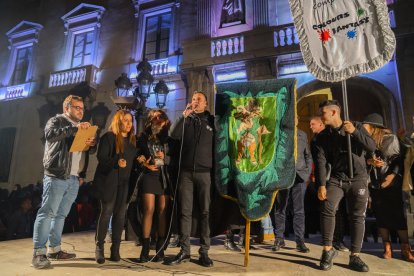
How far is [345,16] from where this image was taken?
3.71 metres

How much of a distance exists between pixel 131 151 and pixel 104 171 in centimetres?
39

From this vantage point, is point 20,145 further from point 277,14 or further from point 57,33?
point 277,14

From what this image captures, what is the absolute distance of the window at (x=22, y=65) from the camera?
594 inches

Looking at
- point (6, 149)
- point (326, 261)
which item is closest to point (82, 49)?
point (6, 149)

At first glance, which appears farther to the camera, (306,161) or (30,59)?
(30,59)

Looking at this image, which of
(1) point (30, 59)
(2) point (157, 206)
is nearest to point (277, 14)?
(2) point (157, 206)

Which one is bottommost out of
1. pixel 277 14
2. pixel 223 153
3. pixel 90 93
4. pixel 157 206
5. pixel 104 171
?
pixel 157 206

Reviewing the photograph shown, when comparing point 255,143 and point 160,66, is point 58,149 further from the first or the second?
point 160,66

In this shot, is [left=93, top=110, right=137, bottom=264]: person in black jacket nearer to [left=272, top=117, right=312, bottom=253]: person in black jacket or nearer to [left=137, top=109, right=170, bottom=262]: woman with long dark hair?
[left=137, top=109, right=170, bottom=262]: woman with long dark hair

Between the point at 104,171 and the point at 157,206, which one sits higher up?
the point at 104,171

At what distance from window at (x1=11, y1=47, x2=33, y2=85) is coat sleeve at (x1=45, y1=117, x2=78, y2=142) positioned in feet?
45.9

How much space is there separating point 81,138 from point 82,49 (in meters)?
12.0

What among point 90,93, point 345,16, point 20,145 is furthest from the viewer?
point 20,145

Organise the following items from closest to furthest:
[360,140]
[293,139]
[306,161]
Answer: [360,140] → [293,139] → [306,161]
